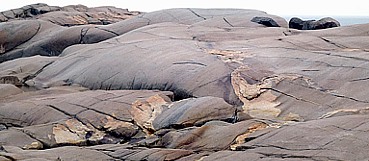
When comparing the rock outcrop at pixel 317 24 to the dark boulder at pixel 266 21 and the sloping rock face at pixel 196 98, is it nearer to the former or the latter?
the dark boulder at pixel 266 21

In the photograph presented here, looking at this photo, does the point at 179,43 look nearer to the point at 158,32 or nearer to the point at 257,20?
the point at 158,32

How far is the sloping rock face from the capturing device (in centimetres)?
919

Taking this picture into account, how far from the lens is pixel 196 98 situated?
489 inches

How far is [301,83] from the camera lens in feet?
41.0

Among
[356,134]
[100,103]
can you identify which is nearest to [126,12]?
[100,103]

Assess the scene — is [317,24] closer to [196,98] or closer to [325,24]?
[325,24]

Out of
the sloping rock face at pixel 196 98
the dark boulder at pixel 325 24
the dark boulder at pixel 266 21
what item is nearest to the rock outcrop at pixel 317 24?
the dark boulder at pixel 325 24

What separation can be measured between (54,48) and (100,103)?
461 inches

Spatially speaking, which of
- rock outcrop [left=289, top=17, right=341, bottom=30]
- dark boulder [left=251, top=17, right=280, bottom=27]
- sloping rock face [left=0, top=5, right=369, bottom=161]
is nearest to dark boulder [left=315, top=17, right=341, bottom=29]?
rock outcrop [left=289, top=17, right=341, bottom=30]

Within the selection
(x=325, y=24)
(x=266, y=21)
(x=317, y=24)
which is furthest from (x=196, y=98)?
(x=325, y=24)

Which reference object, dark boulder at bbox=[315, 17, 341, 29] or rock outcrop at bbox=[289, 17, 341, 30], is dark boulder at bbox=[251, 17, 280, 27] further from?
dark boulder at bbox=[315, 17, 341, 29]

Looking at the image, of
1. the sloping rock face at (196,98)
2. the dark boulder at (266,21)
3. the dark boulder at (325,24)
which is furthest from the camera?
the dark boulder at (325,24)

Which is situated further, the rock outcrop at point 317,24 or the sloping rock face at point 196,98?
the rock outcrop at point 317,24

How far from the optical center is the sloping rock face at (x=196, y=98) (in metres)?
9.19
